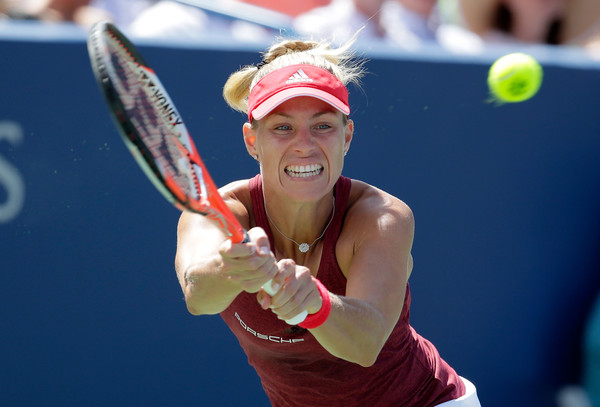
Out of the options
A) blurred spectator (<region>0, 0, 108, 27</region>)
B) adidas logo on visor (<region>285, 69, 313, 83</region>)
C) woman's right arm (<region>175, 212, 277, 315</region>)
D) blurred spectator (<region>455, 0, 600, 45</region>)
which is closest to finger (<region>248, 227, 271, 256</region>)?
woman's right arm (<region>175, 212, 277, 315</region>)

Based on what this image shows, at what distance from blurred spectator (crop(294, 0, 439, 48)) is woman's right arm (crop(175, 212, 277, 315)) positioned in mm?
1882

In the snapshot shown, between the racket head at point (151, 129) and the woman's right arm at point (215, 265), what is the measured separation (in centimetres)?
6

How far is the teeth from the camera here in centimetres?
205

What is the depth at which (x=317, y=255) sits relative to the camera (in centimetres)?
216

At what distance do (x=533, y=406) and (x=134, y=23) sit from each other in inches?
100

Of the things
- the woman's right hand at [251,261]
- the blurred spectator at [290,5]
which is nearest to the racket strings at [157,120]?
the woman's right hand at [251,261]

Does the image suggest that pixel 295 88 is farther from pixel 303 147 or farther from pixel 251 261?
pixel 251 261

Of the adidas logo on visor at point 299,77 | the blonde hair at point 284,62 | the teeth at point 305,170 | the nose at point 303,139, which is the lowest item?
the teeth at point 305,170

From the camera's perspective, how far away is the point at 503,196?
3.42 meters

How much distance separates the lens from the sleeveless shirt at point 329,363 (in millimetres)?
2125

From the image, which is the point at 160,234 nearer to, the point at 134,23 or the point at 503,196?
the point at 134,23

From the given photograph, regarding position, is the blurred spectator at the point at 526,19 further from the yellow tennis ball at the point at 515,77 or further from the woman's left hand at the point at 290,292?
the woman's left hand at the point at 290,292

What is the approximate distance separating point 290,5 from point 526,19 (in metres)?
1.31

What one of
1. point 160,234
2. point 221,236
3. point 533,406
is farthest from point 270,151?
point 533,406
